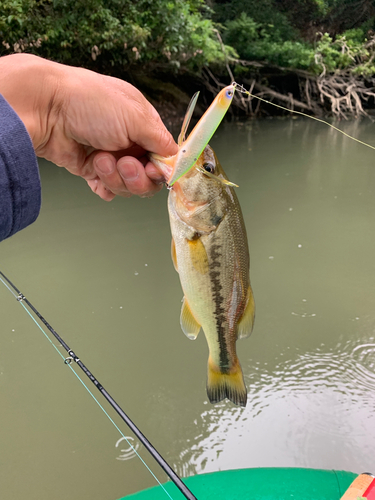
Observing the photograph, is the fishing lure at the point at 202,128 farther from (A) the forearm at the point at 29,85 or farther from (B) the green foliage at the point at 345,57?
(B) the green foliage at the point at 345,57

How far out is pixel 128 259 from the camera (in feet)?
12.1

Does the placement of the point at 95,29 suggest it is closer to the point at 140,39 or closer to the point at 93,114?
the point at 140,39

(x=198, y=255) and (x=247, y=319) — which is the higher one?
(x=198, y=255)

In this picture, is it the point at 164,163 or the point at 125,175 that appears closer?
the point at 164,163

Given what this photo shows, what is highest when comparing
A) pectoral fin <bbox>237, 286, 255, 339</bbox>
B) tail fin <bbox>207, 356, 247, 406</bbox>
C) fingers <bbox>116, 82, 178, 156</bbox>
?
fingers <bbox>116, 82, 178, 156</bbox>

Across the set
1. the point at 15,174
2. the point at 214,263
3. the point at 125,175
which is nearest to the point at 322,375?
the point at 214,263

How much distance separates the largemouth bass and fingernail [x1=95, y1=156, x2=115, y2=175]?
0.18 meters

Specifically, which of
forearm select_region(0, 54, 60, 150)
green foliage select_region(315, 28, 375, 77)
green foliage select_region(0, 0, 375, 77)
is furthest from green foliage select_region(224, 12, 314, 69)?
forearm select_region(0, 54, 60, 150)

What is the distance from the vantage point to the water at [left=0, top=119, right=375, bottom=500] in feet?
6.29

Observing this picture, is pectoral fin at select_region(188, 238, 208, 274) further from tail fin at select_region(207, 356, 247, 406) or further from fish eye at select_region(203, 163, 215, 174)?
tail fin at select_region(207, 356, 247, 406)

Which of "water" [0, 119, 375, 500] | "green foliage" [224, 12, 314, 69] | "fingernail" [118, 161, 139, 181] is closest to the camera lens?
"fingernail" [118, 161, 139, 181]

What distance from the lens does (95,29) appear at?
7668 mm

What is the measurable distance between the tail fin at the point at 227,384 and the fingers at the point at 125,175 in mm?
596

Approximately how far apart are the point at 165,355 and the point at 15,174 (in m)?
1.76
